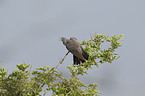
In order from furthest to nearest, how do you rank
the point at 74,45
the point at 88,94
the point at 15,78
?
the point at 74,45 < the point at 88,94 < the point at 15,78

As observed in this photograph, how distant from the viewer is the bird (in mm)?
6699

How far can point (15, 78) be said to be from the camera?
5.69 metres

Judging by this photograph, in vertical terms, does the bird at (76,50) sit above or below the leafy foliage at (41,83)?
above

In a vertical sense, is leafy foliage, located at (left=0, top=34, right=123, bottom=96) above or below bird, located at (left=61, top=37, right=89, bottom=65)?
below

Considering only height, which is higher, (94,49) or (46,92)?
(94,49)

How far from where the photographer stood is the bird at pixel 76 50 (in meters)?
6.70

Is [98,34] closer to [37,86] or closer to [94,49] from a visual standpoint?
[94,49]

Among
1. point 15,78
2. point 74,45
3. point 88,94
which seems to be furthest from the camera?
point 74,45

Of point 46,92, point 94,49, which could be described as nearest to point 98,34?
point 94,49

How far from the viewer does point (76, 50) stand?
669 centimetres

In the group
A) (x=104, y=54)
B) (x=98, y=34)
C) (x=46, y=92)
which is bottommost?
(x=46, y=92)

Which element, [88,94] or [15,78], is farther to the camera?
[88,94]

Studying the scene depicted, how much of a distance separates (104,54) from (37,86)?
1.89 meters

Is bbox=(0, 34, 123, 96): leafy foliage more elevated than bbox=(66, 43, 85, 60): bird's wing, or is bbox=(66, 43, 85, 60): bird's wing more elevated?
bbox=(66, 43, 85, 60): bird's wing
